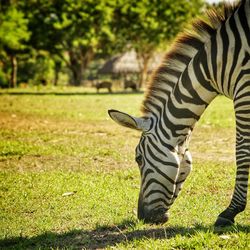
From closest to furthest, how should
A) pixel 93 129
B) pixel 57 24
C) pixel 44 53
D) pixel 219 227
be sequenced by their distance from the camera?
pixel 219 227
pixel 93 129
pixel 57 24
pixel 44 53

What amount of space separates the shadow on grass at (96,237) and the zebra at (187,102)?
22 centimetres

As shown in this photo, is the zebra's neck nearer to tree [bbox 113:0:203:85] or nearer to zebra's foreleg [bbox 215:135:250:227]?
zebra's foreleg [bbox 215:135:250:227]

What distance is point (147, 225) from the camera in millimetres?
4477

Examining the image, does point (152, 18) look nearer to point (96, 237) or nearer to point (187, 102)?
point (187, 102)

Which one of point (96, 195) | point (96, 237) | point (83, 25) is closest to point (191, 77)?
point (96, 237)

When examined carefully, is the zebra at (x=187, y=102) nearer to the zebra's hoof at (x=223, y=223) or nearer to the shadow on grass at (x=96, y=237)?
the zebra's hoof at (x=223, y=223)

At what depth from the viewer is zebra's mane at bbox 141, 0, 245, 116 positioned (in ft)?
15.9

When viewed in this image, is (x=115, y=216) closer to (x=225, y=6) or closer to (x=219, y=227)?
(x=219, y=227)

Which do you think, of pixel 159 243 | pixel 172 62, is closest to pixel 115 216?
pixel 159 243

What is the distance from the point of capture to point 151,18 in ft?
136

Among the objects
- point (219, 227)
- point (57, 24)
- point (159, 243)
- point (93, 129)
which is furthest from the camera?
point (57, 24)

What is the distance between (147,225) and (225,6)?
8.61 ft

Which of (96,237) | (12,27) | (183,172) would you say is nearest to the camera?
(96,237)

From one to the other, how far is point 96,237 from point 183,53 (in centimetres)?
226
